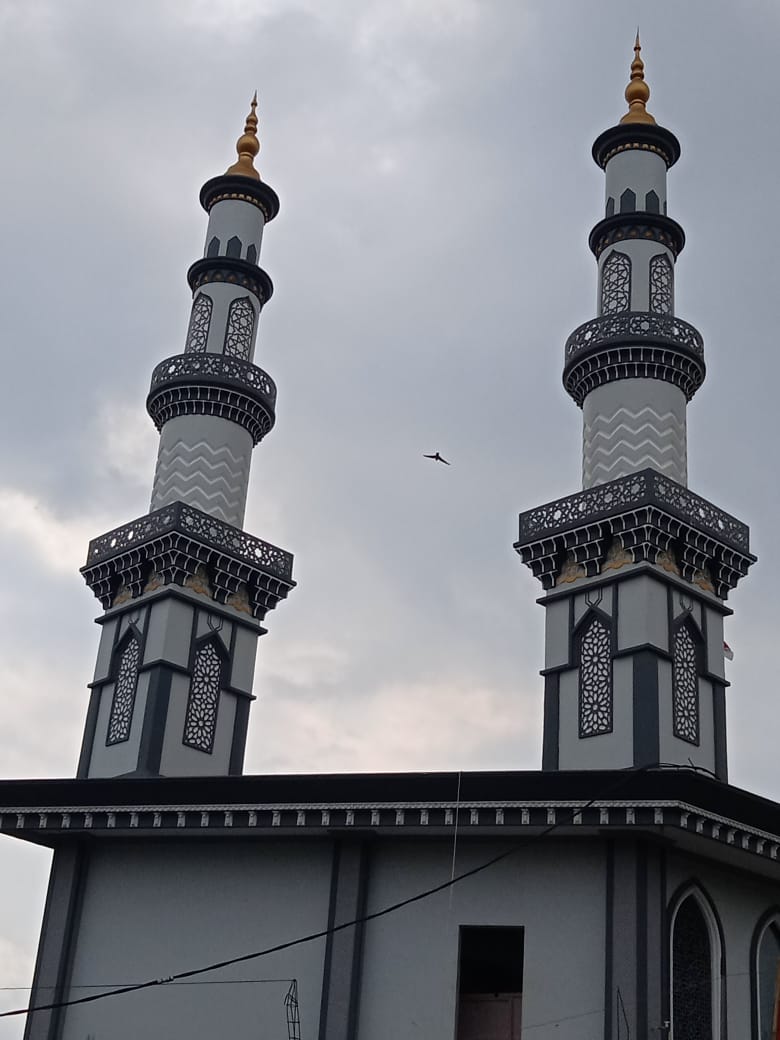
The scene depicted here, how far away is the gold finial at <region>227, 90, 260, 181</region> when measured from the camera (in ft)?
140

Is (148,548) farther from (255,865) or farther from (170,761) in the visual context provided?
(255,865)

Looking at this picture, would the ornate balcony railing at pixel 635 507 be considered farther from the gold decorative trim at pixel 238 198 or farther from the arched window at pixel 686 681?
the gold decorative trim at pixel 238 198

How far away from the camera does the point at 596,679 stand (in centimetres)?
3072

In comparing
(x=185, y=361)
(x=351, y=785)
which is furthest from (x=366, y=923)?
(x=185, y=361)

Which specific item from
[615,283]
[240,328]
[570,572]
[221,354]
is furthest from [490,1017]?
[240,328]

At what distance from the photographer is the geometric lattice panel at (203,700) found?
3328 centimetres

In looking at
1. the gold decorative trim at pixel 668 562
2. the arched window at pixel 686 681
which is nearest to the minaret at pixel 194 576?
the gold decorative trim at pixel 668 562

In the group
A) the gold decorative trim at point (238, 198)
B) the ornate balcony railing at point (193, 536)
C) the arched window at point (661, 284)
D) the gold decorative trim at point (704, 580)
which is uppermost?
the gold decorative trim at point (238, 198)

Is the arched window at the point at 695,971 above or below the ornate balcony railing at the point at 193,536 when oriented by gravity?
below

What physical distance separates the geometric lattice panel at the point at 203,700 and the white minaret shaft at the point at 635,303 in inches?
397

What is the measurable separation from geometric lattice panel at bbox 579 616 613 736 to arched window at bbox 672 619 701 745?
1.38 meters

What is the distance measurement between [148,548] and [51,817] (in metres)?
10.8

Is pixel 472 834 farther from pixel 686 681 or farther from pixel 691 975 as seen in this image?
pixel 686 681

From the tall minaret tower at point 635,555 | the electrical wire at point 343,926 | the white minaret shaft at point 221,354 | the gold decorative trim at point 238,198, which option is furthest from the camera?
the gold decorative trim at point 238,198
